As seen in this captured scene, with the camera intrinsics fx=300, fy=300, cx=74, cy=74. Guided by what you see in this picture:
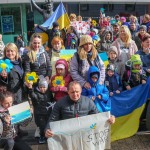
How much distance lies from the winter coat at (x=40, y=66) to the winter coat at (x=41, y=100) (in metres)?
0.39

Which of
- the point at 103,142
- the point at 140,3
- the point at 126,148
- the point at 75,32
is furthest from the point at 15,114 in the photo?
the point at 140,3

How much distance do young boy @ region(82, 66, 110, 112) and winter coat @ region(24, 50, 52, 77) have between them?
34.7 inches

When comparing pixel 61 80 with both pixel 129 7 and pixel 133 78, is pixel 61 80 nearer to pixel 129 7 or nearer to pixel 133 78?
pixel 133 78

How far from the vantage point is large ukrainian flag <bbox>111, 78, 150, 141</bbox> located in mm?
4957

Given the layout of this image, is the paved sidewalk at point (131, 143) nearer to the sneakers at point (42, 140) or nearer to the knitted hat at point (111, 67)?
the sneakers at point (42, 140)

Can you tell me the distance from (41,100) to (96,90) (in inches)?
36.7

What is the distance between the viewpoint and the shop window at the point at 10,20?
16.4 m

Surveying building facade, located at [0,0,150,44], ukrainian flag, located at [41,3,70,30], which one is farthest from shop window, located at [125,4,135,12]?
ukrainian flag, located at [41,3,70,30]

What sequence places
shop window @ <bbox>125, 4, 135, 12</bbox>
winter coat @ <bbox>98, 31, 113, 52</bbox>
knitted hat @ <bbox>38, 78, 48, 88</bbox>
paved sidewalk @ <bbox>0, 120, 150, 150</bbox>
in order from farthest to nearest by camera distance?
shop window @ <bbox>125, 4, 135, 12</bbox>
winter coat @ <bbox>98, 31, 113, 52</bbox>
knitted hat @ <bbox>38, 78, 48, 88</bbox>
paved sidewalk @ <bbox>0, 120, 150, 150</bbox>

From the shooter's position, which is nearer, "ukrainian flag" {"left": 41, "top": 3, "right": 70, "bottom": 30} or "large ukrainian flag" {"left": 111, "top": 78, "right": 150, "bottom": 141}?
"large ukrainian flag" {"left": 111, "top": 78, "right": 150, "bottom": 141}

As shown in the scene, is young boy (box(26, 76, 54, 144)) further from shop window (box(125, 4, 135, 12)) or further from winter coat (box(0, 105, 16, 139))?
shop window (box(125, 4, 135, 12))

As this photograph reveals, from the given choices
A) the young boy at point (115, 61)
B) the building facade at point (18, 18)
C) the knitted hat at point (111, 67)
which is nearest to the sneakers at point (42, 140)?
the knitted hat at point (111, 67)

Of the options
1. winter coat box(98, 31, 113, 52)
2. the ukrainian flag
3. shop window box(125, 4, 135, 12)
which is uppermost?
shop window box(125, 4, 135, 12)

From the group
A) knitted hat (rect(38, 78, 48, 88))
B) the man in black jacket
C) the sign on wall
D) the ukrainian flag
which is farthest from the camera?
the sign on wall
